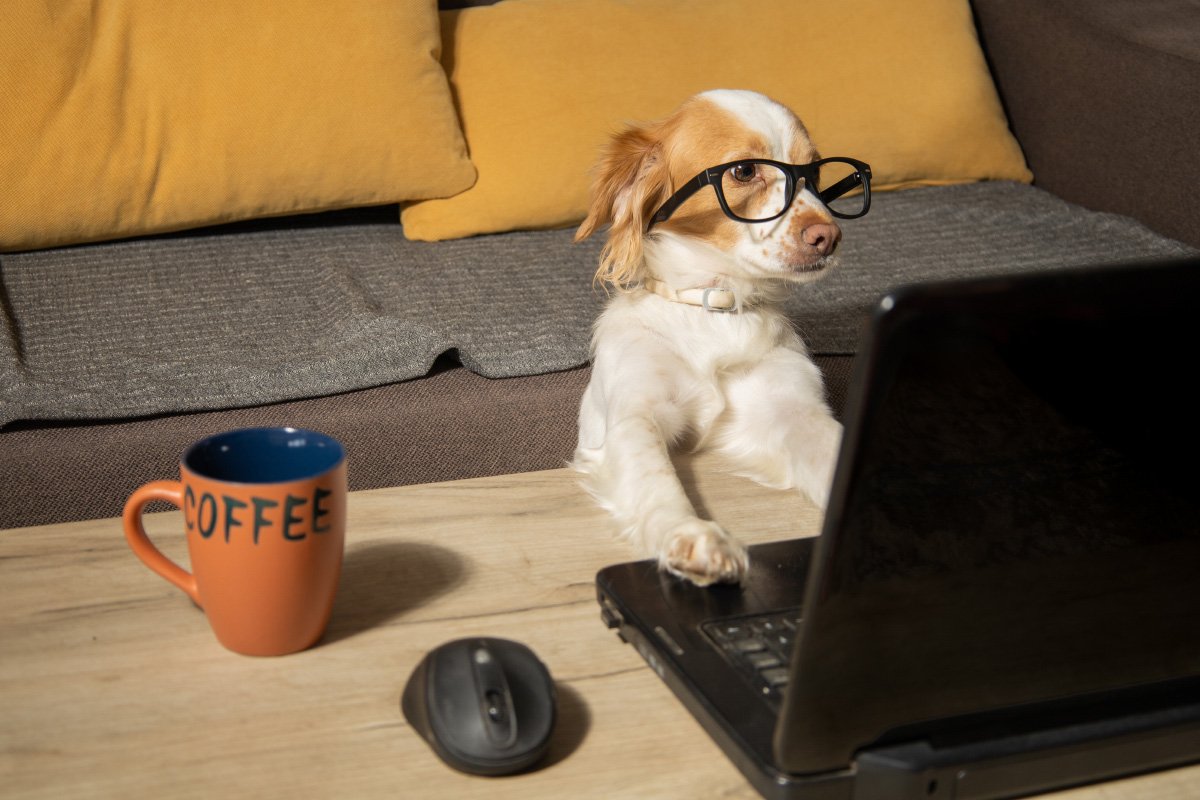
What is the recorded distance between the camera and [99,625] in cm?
83

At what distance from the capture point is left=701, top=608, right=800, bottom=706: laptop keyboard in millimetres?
731

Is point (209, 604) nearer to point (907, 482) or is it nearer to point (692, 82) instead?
point (907, 482)

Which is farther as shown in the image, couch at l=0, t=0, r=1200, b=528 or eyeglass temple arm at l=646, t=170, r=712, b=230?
couch at l=0, t=0, r=1200, b=528

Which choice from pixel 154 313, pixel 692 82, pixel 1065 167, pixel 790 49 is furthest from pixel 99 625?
pixel 1065 167

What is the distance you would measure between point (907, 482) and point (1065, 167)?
2.15m

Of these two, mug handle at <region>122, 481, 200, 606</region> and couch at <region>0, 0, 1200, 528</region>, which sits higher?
mug handle at <region>122, 481, 200, 606</region>

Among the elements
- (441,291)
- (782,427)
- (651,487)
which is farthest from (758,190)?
(441,291)

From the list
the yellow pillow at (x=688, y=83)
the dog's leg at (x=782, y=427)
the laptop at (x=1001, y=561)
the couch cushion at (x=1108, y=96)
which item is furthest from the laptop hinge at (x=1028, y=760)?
the couch cushion at (x=1108, y=96)

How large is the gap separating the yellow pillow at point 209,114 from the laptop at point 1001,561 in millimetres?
1527

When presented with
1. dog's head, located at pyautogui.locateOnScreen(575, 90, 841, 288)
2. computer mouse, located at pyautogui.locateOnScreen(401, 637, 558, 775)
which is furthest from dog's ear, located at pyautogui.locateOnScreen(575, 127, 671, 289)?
computer mouse, located at pyautogui.locateOnScreen(401, 637, 558, 775)

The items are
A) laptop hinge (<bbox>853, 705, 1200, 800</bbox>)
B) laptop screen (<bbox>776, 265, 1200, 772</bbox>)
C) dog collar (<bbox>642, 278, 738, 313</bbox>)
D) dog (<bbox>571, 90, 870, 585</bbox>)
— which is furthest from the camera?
dog collar (<bbox>642, 278, 738, 313</bbox>)

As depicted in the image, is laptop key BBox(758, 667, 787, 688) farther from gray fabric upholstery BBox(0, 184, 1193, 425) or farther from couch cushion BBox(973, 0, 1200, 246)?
couch cushion BBox(973, 0, 1200, 246)

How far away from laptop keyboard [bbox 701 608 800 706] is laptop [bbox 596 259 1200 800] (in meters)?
0.01

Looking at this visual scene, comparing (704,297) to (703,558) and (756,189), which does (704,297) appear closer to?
(756,189)
